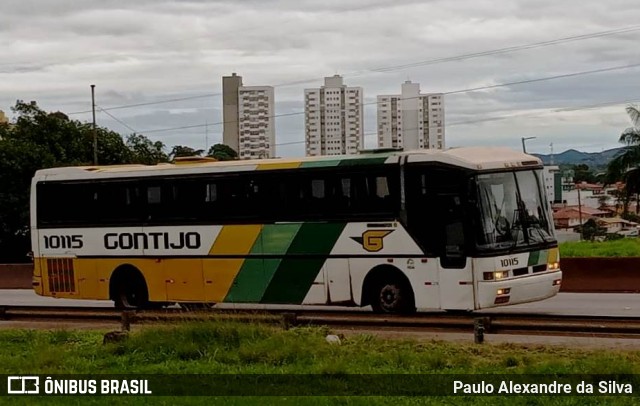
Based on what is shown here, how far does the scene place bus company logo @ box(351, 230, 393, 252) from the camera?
1797 cm

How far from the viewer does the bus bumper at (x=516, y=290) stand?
16906 mm

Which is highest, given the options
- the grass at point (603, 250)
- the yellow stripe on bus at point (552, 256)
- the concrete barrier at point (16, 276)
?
the yellow stripe on bus at point (552, 256)

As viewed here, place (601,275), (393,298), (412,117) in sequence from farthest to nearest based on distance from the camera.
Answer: (412,117), (601,275), (393,298)

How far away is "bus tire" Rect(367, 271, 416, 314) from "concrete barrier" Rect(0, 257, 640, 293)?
25.9ft

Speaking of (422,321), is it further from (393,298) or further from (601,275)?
(601,275)

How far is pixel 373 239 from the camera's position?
18078 millimetres

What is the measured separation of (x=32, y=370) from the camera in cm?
1267

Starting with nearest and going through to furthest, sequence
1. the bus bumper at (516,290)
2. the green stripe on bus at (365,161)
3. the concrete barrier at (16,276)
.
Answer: the bus bumper at (516,290)
the green stripe on bus at (365,161)
the concrete barrier at (16,276)

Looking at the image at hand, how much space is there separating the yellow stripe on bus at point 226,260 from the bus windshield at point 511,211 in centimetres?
446

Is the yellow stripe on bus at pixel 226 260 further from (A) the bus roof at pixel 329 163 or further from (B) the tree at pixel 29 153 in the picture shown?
(B) the tree at pixel 29 153

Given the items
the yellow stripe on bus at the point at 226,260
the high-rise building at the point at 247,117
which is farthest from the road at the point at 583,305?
the high-rise building at the point at 247,117

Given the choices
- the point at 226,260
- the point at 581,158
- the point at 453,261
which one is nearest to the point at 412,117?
the point at 226,260

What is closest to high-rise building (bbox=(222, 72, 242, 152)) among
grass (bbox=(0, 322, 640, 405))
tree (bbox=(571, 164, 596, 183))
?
tree (bbox=(571, 164, 596, 183))

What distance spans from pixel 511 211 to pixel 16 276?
861 inches
